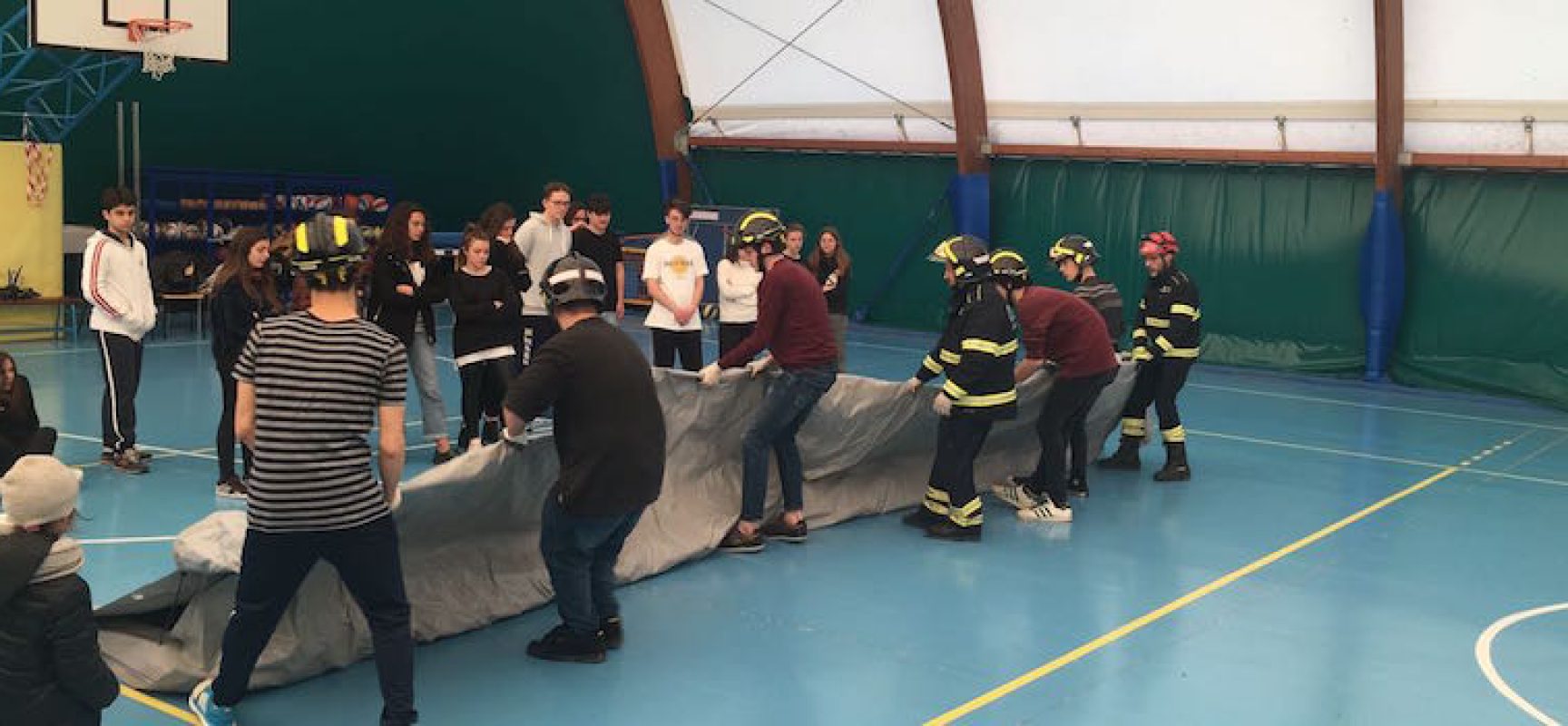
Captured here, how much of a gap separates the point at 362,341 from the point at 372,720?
1681mm

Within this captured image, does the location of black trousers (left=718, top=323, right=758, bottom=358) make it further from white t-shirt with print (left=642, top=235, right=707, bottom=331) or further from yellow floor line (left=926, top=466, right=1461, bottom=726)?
yellow floor line (left=926, top=466, right=1461, bottom=726)

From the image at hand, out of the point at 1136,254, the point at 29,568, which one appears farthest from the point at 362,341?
the point at 1136,254

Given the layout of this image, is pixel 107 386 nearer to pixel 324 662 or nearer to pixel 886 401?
pixel 324 662

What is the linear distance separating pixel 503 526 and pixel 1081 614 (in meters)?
2.94

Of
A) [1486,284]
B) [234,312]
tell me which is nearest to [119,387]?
[234,312]

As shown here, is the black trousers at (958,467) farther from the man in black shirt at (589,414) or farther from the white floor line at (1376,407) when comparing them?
the white floor line at (1376,407)

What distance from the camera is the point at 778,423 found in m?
8.27

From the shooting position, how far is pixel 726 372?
8320 millimetres

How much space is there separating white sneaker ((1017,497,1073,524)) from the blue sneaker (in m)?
5.43

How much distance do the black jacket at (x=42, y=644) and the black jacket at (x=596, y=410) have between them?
6.45ft

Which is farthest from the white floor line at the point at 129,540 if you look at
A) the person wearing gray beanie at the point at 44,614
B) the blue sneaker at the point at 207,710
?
the person wearing gray beanie at the point at 44,614

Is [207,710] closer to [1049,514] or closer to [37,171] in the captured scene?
[1049,514]

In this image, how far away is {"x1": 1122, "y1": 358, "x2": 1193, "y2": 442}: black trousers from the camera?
10883 millimetres

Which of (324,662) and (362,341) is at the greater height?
(362,341)
